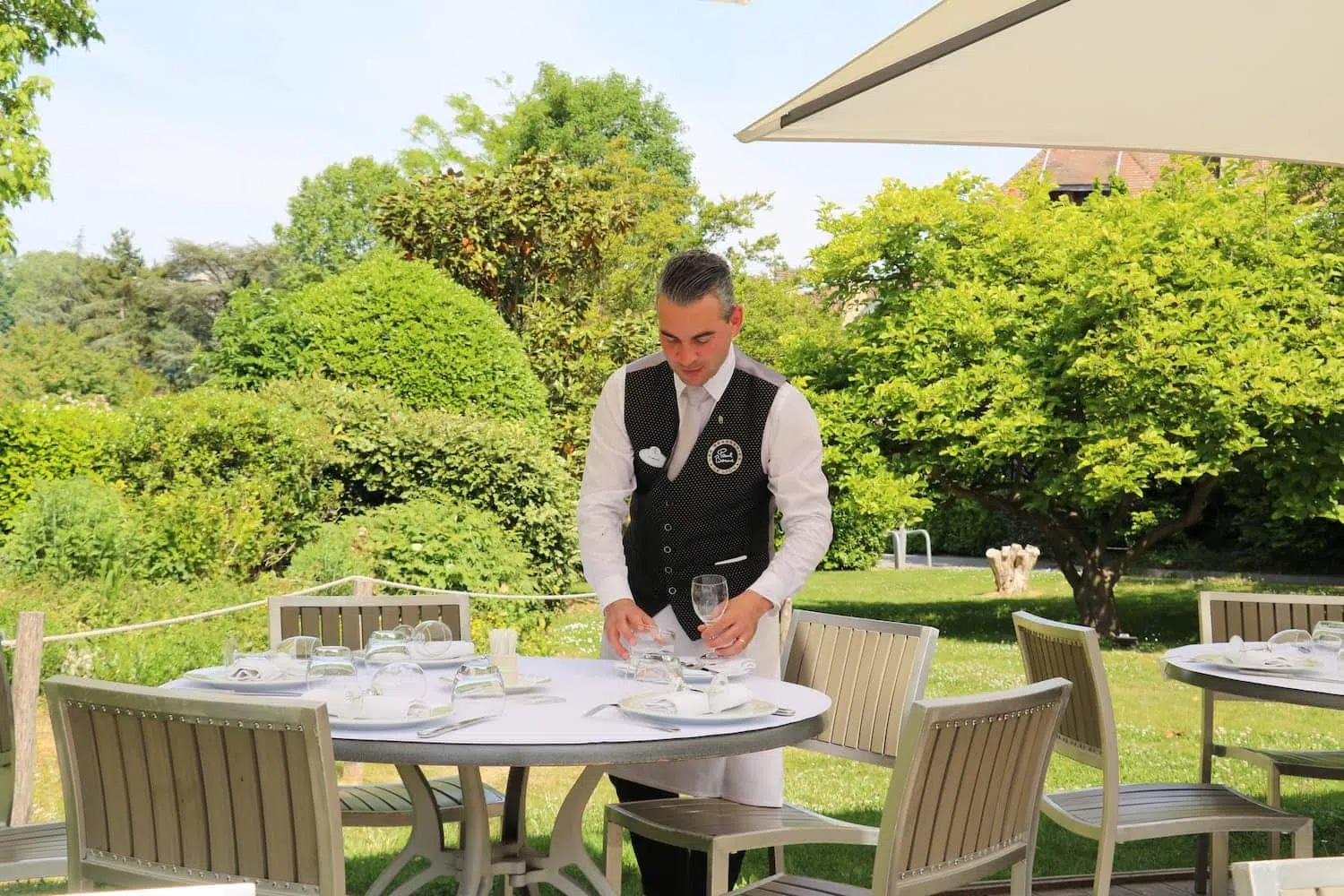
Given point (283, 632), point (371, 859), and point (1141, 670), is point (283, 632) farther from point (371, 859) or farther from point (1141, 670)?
point (1141, 670)

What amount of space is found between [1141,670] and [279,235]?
38980 millimetres

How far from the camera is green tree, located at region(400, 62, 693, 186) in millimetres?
31906

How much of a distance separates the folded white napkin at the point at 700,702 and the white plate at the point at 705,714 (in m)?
0.01

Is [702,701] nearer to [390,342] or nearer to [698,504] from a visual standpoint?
[698,504]

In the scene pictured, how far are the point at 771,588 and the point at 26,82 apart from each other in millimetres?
13236

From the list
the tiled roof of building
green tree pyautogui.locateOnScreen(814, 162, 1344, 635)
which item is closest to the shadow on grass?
green tree pyautogui.locateOnScreen(814, 162, 1344, 635)

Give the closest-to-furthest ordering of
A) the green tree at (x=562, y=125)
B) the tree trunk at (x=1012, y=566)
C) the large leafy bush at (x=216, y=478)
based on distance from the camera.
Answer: the large leafy bush at (x=216, y=478)
the tree trunk at (x=1012, y=566)
the green tree at (x=562, y=125)

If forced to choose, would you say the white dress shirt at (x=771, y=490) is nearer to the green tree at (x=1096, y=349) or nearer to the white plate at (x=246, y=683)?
the white plate at (x=246, y=683)

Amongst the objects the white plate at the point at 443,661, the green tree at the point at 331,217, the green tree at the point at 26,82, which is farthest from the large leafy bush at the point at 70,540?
the green tree at the point at 331,217

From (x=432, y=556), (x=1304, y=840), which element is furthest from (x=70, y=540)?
(x=1304, y=840)

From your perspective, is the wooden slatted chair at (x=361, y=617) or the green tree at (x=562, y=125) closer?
the wooden slatted chair at (x=361, y=617)

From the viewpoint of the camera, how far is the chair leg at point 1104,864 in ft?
11.5

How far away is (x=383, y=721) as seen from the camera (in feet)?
8.23

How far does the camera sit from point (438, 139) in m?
34.5
